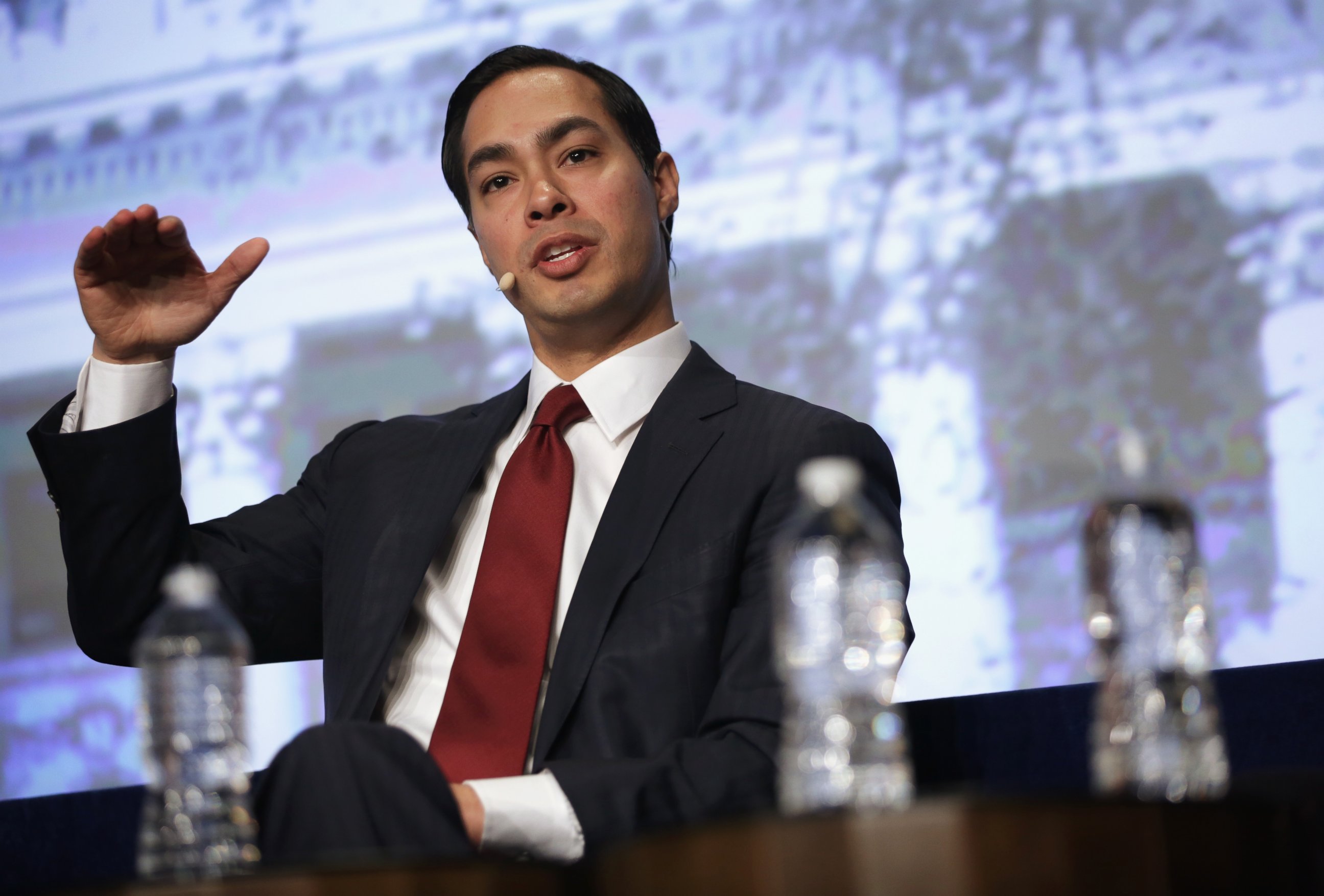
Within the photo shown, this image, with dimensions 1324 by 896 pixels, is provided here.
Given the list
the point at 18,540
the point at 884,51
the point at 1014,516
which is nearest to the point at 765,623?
the point at 1014,516

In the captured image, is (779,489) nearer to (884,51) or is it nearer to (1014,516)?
(1014,516)

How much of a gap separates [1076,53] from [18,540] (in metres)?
2.26

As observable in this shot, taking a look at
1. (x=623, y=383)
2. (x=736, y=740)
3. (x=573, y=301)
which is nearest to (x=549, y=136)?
(x=573, y=301)

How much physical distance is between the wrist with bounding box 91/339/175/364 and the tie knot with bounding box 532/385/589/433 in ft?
1.46

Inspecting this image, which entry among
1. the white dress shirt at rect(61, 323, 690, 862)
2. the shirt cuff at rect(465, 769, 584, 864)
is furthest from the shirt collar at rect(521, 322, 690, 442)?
the shirt cuff at rect(465, 769, 584, 864)

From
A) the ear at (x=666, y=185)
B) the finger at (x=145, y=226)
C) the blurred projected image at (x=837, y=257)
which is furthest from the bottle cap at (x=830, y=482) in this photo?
the blurred projected image at (x=837, y=257)

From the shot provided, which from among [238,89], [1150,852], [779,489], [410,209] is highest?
[238,89]

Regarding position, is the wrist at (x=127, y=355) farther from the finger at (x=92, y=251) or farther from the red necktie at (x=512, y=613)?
the red necktie at (x=512, y=613)

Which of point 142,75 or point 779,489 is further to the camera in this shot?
point 142,75

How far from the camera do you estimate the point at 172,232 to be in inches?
65.9

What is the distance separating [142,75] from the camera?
3.19 metres

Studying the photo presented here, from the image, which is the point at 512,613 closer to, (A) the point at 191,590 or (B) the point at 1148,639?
(A) the point at 191,590

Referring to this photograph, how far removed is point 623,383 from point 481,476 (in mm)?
208

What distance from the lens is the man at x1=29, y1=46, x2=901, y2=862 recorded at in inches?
59.5
